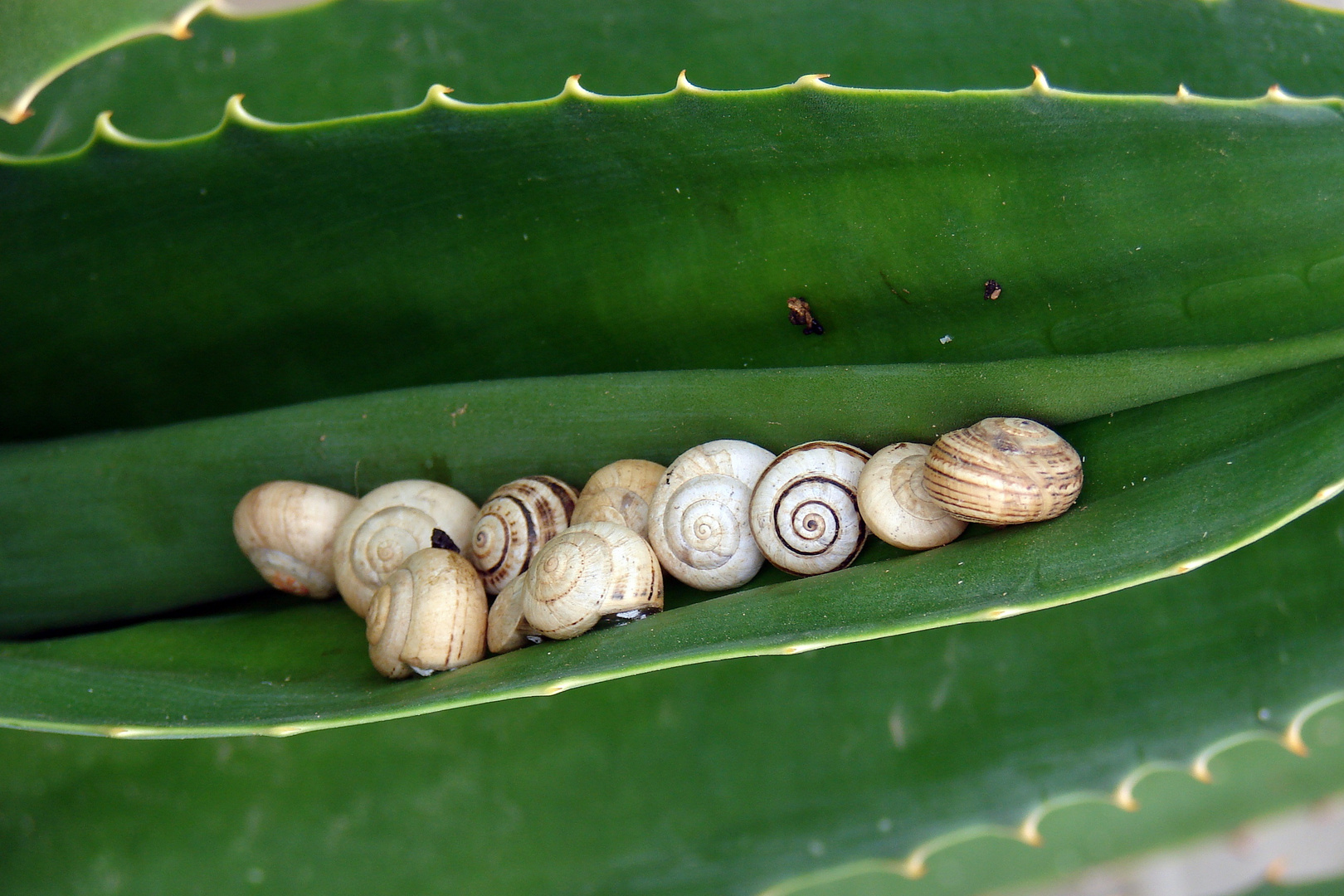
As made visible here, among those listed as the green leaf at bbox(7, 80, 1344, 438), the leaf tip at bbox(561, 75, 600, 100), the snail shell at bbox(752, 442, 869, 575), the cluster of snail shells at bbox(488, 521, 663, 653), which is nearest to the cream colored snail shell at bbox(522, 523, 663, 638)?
the cluster of snail shells at bbox(488, 521, 663, 653)

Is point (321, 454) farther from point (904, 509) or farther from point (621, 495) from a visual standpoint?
point (904, 509)

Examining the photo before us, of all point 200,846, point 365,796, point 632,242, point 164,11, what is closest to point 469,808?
point 365,796

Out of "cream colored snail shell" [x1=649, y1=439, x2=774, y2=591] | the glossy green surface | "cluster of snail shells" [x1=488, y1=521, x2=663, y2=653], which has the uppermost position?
the glossy green surface

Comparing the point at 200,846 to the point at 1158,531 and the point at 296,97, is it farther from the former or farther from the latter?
the point at 1158,531

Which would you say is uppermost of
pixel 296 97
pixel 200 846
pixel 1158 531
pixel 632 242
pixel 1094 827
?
pixel 296 97

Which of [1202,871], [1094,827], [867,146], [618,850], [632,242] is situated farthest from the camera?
[1202,871]

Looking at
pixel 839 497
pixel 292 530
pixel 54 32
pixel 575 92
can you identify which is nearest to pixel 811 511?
pixel 839 497

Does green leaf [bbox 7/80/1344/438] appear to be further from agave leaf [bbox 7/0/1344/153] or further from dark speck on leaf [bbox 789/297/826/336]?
agave leaf [bbox 7/0/1344/153]
